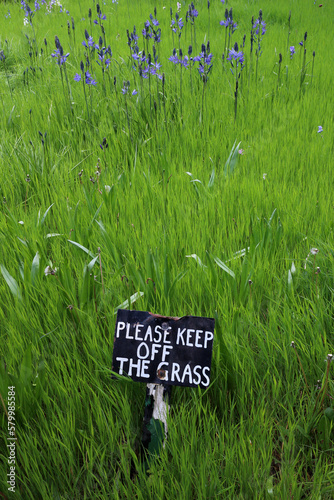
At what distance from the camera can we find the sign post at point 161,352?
106cm

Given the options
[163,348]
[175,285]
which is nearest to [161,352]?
[163,348]

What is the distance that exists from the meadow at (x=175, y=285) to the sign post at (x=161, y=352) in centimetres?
7

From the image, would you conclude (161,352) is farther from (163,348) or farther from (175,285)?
(175,285)

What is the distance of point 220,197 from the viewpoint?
6.70 ft

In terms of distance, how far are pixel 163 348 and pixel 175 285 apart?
0.35 m

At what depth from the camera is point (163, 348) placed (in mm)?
1088

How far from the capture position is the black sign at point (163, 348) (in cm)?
107

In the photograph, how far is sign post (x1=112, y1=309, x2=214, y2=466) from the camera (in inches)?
41.8

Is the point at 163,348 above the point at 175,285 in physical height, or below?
below

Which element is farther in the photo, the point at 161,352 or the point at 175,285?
the point at 175,285

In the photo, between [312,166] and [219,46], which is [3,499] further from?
[219,46]

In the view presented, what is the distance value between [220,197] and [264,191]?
24 centimetres

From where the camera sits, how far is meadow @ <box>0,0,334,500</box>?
100 centimetres

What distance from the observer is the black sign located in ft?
3.50
